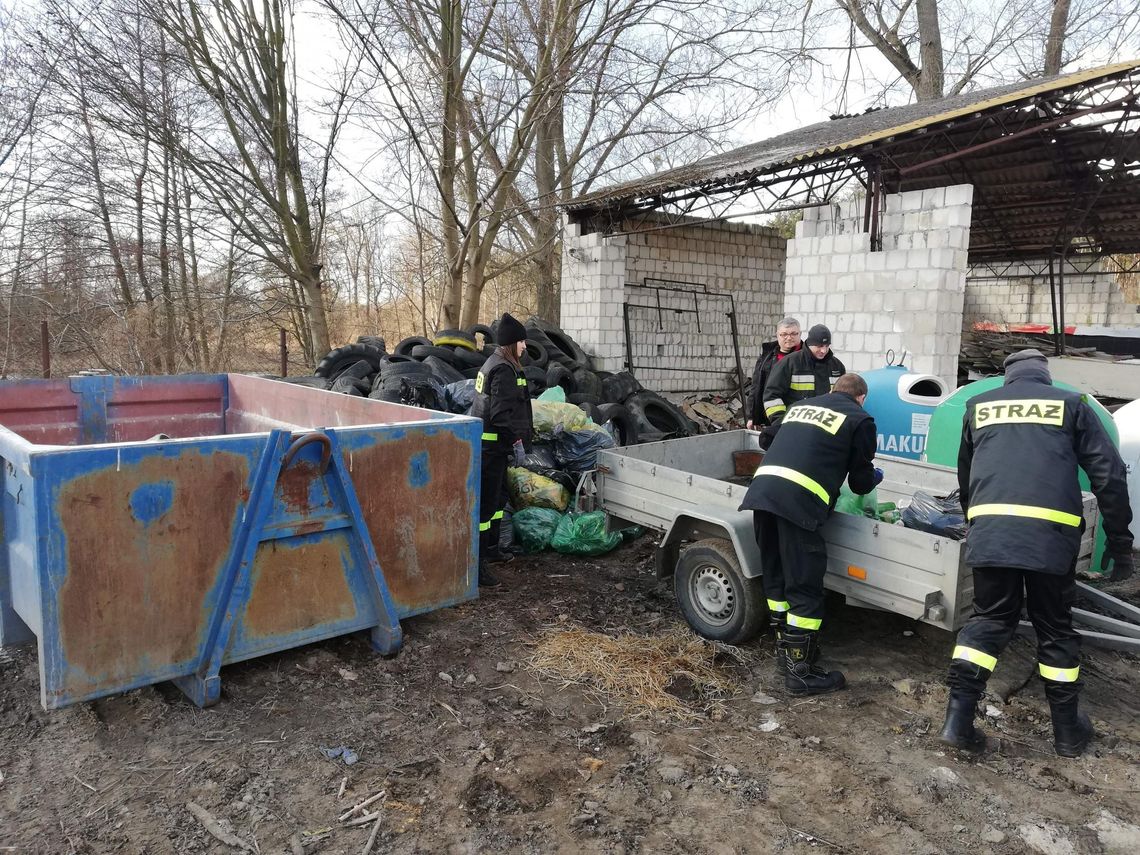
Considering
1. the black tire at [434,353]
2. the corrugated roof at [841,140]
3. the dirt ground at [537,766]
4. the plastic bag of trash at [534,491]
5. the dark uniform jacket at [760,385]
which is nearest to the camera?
the dirt ground at [537,766]

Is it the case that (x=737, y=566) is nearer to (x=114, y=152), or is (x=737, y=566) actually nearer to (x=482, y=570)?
(x=482, y=570)

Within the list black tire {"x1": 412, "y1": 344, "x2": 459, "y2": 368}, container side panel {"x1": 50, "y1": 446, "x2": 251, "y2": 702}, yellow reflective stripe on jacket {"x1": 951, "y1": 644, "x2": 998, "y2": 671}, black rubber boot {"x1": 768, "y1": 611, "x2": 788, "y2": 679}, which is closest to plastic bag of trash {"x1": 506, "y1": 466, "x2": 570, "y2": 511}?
black rubber boot {"x1": 768, "y1": 611, "x2": 788, "y2": 679}

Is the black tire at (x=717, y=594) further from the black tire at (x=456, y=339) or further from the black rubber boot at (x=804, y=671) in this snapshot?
the black tire at (x=456, y=339)

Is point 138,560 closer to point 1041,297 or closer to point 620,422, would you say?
point 620,422

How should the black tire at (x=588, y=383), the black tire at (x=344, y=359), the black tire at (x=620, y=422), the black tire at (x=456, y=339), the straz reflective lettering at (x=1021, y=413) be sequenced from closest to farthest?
the straz reflective lettering at (x=1021, y=413)
the black tire at (x=620, y=422)
the black tire at (x=344, y=359)
the black tire at (x=456, y=339)
the black tire at (x=588, y=383)

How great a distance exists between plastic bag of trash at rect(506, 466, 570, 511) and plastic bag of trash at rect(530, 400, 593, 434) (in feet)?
1.61

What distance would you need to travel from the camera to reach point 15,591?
343cm

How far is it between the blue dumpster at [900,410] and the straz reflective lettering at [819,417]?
2.86 meters

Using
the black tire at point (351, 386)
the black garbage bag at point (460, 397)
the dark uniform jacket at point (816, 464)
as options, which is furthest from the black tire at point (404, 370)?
the dark uniform jacket at point (816, 464)

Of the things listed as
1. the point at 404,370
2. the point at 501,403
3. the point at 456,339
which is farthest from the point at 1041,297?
the point at 501,403

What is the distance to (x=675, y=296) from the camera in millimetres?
13281

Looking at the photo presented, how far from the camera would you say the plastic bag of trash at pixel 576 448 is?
661cm

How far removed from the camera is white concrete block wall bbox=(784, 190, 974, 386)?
8.50m

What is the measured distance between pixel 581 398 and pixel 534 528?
3.86m
